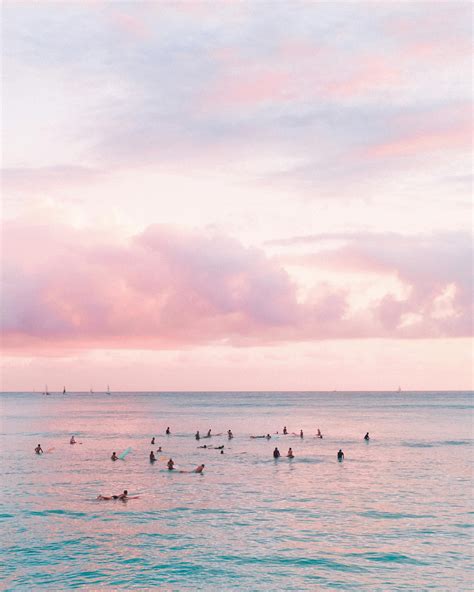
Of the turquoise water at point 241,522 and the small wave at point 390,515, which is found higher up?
the small wave at point 390,515

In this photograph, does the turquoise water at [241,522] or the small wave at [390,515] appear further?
the small wave at [390,515]

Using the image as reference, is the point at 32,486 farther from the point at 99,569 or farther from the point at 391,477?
the point at 391,477

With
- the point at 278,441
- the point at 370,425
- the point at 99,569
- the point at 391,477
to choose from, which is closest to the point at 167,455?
the point at 278,441

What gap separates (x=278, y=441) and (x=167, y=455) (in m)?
25.1

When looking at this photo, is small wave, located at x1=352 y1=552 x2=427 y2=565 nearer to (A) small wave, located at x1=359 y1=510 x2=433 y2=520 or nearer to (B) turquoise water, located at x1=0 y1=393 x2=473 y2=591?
(B) turquoise water, located at x1=0 y1=393 x2=473 y2=591

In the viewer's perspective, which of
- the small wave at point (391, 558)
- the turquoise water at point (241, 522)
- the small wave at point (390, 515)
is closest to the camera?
the turquoise water at point (241, 522)

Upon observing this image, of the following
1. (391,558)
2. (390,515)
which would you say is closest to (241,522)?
(390,515)

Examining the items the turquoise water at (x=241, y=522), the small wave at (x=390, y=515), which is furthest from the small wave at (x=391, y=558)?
the small wave at (x=390, y=515)

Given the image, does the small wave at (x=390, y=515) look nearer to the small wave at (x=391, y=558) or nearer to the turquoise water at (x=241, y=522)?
the turquoise water at (x=241, y=522)

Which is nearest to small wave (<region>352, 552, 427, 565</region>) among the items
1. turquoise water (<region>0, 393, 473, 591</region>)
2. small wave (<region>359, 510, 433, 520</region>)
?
turquoise water (<region>0, 393, 473, 591</region>)

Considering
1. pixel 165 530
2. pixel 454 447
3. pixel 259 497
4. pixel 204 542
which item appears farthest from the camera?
pixel 454 447

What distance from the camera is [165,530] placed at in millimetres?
43531

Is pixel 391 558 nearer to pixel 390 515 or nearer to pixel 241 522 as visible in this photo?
pixel 390 515

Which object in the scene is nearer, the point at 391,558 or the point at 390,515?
the point at 391,558
